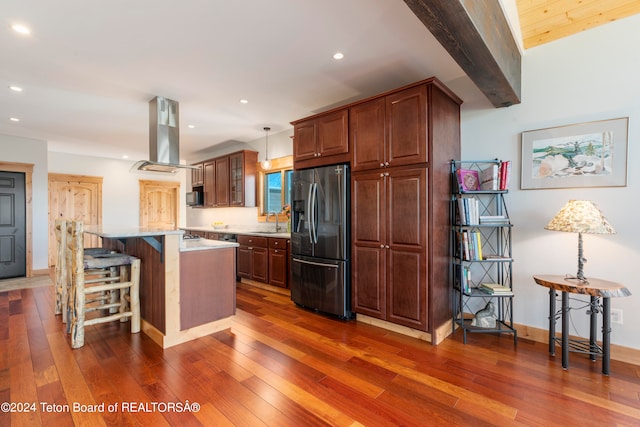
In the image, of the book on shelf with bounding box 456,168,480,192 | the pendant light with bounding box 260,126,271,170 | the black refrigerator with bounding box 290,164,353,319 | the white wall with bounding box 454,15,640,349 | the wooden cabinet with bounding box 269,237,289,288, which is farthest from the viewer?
the pendant light with bounding box 260,126,271,170

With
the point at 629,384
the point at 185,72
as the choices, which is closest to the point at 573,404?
the point at 629,384

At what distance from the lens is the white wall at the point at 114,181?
6.93 metres

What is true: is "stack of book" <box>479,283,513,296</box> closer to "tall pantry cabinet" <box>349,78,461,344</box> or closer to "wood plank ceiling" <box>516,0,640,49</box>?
"tall pantry cabinet" <box>349,78,461,344</box>

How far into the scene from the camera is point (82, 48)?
2.60m

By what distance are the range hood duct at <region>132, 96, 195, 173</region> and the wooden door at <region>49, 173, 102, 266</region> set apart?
4291 mm

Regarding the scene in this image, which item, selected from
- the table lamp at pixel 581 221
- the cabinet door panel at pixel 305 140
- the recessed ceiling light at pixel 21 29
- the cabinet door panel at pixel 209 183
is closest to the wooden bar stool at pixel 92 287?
the recessed ceiling light at pixel 21 29

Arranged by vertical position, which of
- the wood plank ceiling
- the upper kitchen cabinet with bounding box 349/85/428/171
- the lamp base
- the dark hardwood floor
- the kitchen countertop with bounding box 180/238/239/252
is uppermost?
the wood plank ceiling

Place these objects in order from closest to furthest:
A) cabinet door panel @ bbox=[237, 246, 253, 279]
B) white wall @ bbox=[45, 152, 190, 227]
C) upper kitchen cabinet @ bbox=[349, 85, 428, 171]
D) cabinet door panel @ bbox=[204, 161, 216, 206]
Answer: upper kitchen cabinet @ bbox=[349, 85, 428, 171] → cabinet door panel @ bbox=[237, 246, 253, 279] → cabinet door panel @ bbox=[204, 161, 216, 206] → white wall @ bbox=[45, 152, 190, 227]

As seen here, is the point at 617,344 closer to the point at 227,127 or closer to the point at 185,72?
the point at 185,72

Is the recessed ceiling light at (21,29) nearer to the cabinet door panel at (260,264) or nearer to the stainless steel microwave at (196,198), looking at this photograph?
the cabinet door panel at (260,264)

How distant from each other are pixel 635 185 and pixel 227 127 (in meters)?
4.91

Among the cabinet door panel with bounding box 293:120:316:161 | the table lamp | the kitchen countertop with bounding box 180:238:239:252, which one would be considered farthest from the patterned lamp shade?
the kitchen countertop with bounding box 180:238:239:252

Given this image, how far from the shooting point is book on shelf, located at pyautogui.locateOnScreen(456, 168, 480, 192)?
2.89 metres

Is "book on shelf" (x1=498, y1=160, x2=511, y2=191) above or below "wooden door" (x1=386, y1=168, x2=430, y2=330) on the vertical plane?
above
